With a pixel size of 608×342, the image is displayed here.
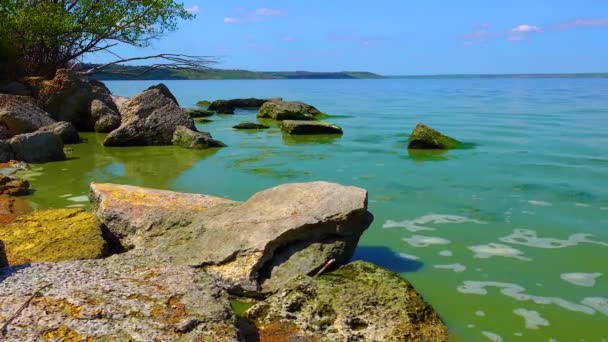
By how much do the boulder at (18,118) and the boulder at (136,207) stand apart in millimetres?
8991

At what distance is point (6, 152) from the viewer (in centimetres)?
1245

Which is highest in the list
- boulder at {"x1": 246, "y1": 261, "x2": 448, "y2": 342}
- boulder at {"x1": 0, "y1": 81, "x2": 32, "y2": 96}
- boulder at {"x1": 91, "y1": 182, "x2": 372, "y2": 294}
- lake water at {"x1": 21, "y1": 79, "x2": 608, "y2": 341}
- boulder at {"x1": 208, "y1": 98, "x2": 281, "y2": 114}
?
boulder at {"x1": 0, "y1": 81, "x2": 32, "y2": 96}

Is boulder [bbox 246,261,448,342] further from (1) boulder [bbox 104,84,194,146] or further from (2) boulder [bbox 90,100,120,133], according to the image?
(2) boulder [bbox 90,100,120,133]

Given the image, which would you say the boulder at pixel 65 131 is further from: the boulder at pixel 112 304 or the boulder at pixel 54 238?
the boulder at pixel 112 304

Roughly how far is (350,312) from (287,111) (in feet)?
68.0

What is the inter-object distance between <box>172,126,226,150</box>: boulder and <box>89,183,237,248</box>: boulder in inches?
313

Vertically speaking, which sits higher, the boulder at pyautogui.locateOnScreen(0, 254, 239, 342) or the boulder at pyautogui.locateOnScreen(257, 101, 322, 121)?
the boulder at pyautogui.locateOnScreen(0, 254, 239, 342)

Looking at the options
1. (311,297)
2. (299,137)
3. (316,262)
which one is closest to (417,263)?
(316,262)

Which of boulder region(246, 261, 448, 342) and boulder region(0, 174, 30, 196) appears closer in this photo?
boulder region(246, 261, 448, 342)

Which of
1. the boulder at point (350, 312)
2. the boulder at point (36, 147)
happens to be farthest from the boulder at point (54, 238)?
the boulder at point (36, 147)

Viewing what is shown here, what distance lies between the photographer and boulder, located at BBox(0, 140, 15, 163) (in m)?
12.3

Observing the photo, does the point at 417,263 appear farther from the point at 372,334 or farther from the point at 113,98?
the point at 113,98

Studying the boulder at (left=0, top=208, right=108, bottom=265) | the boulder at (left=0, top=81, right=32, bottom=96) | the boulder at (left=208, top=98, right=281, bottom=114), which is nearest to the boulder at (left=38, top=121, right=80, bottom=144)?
the boulder at (left=0, top=81, right=32, bottom=96)

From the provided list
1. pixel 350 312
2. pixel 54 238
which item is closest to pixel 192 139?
pixel 54 238
